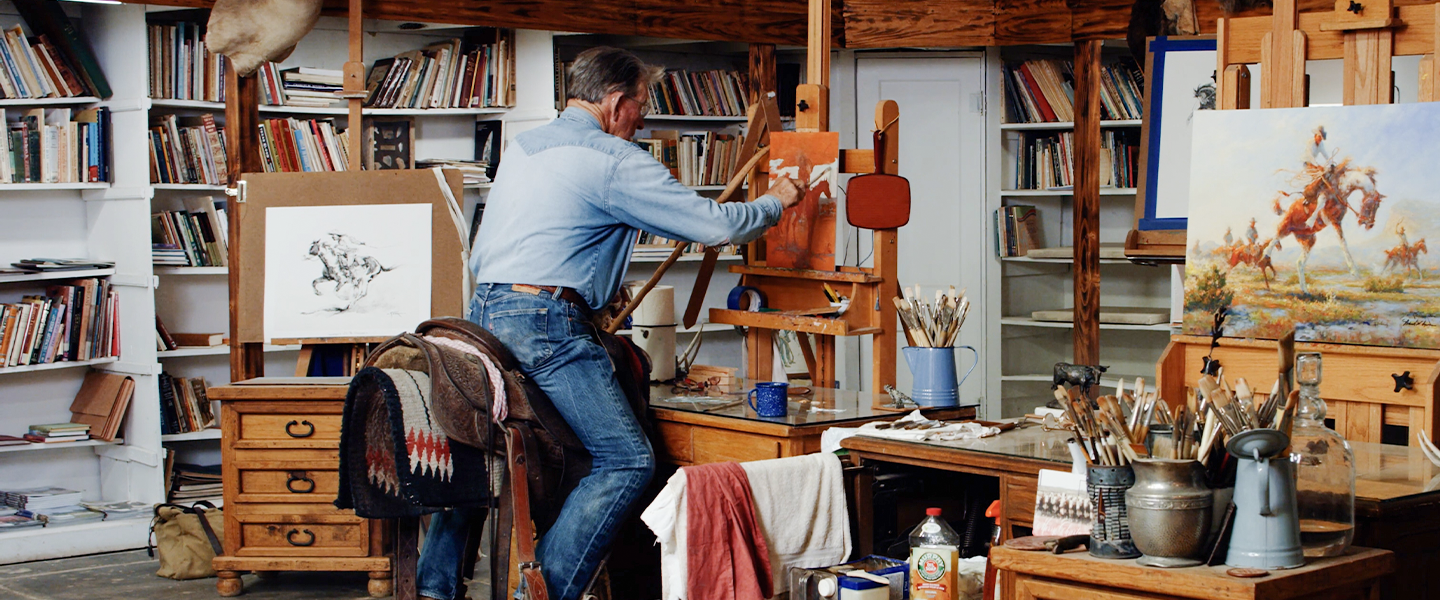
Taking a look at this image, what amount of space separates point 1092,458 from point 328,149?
408cm

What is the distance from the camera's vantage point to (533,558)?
3.06 metres

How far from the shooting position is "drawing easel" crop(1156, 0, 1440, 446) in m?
2.94

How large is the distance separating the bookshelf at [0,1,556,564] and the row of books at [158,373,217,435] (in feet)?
0.21

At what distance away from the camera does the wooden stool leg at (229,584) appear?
435 cm

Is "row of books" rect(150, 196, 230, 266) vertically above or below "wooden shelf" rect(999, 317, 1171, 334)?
above

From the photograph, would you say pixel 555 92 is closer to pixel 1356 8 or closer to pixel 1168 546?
pixel 1356 8

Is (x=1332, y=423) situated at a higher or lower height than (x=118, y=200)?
lower

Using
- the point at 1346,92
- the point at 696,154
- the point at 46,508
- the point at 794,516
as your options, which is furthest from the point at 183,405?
the point at 1346,92

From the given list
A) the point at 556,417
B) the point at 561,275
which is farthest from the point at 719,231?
the point at 556,417

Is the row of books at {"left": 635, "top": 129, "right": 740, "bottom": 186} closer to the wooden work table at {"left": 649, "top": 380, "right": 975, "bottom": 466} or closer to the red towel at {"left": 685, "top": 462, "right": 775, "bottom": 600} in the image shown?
the wooden work table at {"left": 649, "top": 380, "right": 975, "bottom": 466}

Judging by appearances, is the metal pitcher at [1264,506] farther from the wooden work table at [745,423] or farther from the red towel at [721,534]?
the wooden work table at [745,423]

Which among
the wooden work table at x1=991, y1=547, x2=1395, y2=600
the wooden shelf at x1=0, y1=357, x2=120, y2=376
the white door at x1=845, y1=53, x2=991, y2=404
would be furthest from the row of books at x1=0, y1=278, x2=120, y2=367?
the wooden work table at x1=991, y1=547, x2=1395, y2=600

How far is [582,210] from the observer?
10.6 feet

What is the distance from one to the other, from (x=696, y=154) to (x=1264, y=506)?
4.53 m
